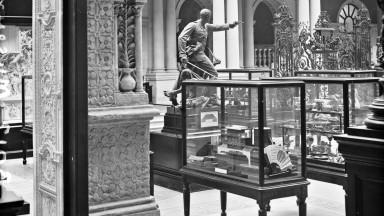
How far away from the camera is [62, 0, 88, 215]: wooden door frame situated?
15.8ft

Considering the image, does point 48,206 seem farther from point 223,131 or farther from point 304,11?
point 304,11

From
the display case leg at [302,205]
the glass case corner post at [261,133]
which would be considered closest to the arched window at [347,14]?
the display case leg at [302,205]

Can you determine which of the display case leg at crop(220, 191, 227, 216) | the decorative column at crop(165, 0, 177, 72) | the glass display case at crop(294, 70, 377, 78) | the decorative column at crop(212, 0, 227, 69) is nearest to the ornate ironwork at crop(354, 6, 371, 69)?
the decorative column at crop(212, 0, 227, 69)

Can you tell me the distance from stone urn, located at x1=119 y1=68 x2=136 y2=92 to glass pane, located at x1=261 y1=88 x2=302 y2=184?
4.54ft

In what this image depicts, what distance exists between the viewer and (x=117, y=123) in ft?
18.8

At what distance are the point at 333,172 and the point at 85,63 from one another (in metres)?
3.80

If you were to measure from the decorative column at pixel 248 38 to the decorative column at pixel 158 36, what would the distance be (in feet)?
15.6

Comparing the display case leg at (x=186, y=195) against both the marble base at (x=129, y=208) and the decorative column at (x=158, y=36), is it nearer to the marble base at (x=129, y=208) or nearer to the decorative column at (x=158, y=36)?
the marble base at (x=129, y=208)

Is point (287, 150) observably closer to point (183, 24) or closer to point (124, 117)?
point (124, 117)

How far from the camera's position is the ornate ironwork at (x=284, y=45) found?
17.2 metres

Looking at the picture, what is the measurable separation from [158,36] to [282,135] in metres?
17.6

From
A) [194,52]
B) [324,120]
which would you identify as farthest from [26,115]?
[324,120]

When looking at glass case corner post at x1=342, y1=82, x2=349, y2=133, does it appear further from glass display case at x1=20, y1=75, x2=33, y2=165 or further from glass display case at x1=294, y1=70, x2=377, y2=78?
glass display case at x1=20, y1=75, x2=33, y2=165

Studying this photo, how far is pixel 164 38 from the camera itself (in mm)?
23812
